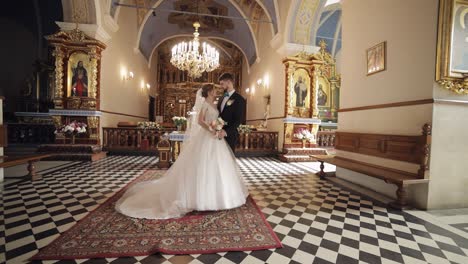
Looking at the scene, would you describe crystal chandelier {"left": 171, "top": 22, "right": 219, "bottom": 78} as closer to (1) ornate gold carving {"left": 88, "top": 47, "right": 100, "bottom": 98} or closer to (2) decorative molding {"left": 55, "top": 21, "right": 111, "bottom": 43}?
(2) decorative molding {"left": 55, "top": 21, "right": 111, "bottom": 43}

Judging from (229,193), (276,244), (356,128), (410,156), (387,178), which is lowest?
(276,244)

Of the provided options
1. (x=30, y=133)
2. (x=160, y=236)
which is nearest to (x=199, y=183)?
(x=160, y=236)

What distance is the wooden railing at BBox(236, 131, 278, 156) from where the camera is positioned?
921 cm

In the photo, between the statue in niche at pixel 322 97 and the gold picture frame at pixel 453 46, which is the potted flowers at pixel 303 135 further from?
the statue in niche at pixel 322 97

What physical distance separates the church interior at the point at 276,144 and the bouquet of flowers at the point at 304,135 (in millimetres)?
122

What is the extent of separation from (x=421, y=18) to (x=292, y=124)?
17.6ft

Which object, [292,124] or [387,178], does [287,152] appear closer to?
[292,124]

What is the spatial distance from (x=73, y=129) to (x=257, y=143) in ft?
22.8

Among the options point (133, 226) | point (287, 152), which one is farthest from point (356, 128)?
point (133, 226)

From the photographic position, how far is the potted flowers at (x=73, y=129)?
23.2 ft

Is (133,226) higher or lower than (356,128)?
lower

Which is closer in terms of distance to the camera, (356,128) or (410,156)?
(410,156)

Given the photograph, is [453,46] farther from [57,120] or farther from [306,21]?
[57,120]

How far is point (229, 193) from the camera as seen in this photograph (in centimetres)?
333
